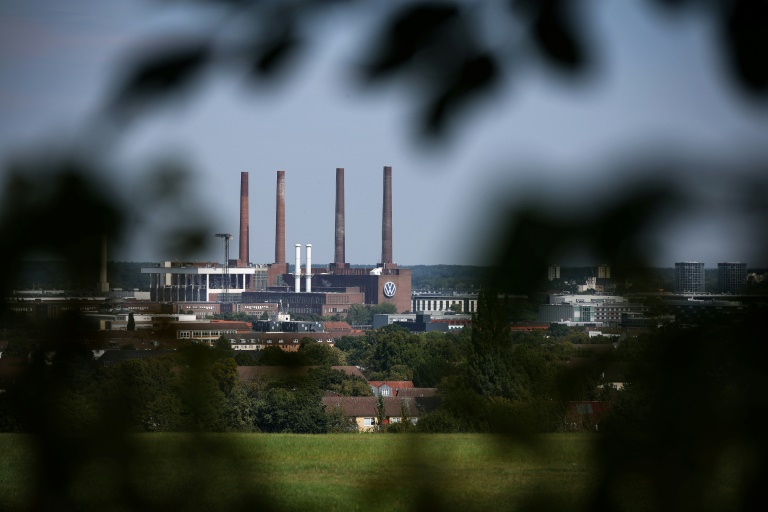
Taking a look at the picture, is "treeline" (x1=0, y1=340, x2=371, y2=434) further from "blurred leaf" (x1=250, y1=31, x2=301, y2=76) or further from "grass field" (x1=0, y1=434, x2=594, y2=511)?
"blurred leaf" (x1=250, y1=31, x2=301, y2=76)

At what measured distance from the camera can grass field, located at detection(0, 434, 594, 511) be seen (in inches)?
22.5

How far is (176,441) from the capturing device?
2.09 ft

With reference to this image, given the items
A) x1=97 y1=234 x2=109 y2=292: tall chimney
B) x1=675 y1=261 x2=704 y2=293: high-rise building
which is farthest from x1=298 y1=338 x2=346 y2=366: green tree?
x1=675 y1=261 x2=704 y2=293: high-rise building

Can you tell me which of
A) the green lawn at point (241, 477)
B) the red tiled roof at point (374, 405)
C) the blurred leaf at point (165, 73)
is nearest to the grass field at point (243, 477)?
the green lawn at point (241, 477)

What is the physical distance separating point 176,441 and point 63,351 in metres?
0.11

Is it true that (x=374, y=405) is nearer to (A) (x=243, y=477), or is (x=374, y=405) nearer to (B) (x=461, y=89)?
(A) (x=243, y=477)

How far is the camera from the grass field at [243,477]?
57 cm

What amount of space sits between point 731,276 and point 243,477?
0.37 m

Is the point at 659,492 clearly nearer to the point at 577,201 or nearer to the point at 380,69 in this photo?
the point at 577,201

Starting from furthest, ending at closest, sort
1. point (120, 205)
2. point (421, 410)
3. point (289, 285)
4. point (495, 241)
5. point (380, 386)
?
point (289, 285)
point (380, 386)
point (421, 410)
point (120, 205)
point (495, 241)

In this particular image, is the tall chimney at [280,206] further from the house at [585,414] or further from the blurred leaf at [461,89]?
the house at [585,414]

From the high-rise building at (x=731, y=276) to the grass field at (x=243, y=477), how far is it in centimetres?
15

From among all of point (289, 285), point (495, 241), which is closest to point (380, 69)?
point (495, 241)

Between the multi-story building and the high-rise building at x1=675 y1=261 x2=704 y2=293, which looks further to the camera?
the multi-story building
